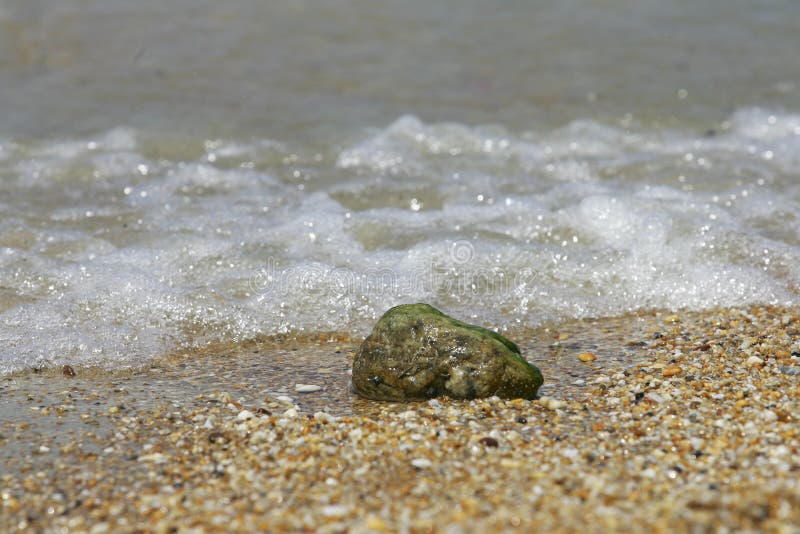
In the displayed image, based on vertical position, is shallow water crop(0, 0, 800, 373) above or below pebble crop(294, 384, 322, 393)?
above

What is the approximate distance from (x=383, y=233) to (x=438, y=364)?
1770 millimetres

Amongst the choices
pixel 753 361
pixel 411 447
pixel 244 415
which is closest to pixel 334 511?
pixel 411 447

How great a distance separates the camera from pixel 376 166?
5887mm

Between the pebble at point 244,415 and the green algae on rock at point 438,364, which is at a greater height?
the green algae on rock at point 438,364

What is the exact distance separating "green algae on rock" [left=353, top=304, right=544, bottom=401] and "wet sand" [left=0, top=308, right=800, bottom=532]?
0.06m

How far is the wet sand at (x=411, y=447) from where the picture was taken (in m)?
2.32

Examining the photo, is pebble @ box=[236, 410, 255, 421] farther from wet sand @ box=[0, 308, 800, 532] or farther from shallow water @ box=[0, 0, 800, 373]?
shallow water @ box=[0, 0, 800, 373]

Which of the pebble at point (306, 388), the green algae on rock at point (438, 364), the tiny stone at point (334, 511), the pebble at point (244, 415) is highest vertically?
the green algae on rock at point (438, 364)

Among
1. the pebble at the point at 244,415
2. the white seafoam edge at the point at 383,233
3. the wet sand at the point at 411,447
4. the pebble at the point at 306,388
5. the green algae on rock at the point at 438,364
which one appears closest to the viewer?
the wet sand at the point at 411,447

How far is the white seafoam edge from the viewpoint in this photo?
395 centimetres

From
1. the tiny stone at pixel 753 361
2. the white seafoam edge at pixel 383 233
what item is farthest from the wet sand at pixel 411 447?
the white seafoam edge at pixel 383 233

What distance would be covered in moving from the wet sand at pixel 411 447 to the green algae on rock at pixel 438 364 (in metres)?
0.06

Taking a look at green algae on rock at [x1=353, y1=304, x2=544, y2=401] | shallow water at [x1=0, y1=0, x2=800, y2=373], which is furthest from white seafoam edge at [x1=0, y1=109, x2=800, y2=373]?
green algae on rock at [x1=353, y1=304, x2=544, y2=401]

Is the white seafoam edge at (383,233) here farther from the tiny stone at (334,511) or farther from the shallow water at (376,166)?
the tiny stone at (334,511)
